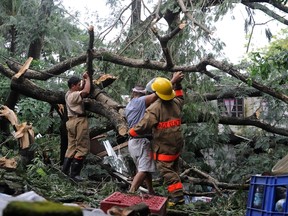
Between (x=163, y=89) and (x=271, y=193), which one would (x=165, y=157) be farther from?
(x=271, y=193)

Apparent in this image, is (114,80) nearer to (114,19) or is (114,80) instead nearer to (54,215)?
(114,19)

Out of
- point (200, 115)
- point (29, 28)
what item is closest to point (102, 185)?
point (200, 115)

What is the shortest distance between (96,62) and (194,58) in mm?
1593

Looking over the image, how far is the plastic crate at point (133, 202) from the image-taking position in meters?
3.78

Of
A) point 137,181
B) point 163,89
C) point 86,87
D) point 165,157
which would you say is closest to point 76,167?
point 86,87

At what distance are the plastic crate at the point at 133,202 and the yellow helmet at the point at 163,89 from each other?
1.26 meters

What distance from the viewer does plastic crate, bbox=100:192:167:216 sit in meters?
3.78

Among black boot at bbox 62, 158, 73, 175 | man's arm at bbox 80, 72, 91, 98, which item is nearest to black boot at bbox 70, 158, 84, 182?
black boot at bbox 62, 158, 73, 175

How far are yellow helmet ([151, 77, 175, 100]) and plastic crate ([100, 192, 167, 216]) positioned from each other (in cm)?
126

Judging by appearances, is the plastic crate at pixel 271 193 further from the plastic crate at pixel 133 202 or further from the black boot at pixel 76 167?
the black boot at pixel 76 167

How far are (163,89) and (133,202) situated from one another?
1.55 m

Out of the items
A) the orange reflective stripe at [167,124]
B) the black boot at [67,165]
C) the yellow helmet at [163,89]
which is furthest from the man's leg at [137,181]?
the black boot at [67,165]

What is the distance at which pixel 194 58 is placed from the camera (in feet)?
21.5

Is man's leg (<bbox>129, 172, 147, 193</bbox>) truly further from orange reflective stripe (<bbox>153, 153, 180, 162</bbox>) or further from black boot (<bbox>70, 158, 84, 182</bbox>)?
black boot (<bbox>70, 158, 84, 182</bbox>)
